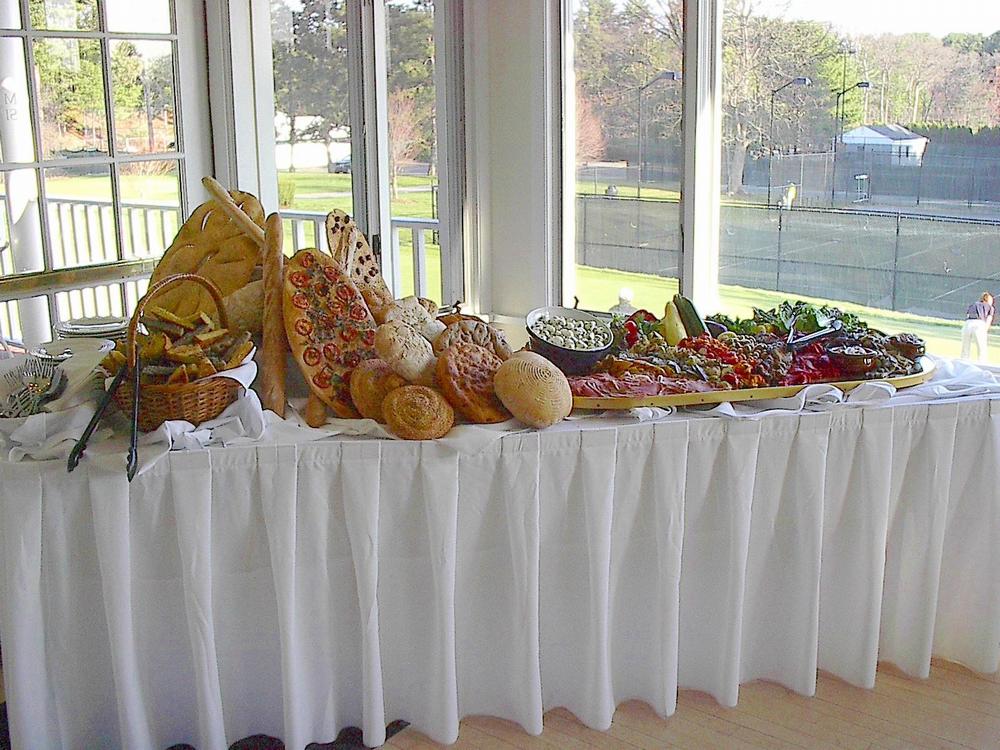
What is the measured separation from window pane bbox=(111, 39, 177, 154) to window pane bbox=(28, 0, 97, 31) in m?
0.14

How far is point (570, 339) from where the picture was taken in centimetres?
261

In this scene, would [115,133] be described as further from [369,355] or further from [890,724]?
[890,724]

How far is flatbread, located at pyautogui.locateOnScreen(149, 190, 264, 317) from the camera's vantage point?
253 centimetres

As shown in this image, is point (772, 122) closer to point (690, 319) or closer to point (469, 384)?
point (690, 319)

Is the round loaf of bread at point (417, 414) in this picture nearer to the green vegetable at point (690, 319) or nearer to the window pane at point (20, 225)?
the green vegetable at point (690, 319)

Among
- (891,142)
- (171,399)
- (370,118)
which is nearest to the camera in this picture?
(171,399)

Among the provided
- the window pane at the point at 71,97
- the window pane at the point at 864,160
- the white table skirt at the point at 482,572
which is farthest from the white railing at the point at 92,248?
the window pane at the point at 864,160

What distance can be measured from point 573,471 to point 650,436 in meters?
0.18

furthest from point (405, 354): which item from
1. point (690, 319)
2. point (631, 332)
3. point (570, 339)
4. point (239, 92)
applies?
point (239, 92)

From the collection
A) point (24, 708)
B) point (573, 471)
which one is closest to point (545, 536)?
point (573, 471)

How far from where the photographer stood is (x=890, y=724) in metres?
2.46

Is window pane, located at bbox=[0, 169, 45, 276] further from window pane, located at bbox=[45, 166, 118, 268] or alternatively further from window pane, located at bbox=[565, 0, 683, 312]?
window pane, located at bbox=[565, 0, 683, 312]

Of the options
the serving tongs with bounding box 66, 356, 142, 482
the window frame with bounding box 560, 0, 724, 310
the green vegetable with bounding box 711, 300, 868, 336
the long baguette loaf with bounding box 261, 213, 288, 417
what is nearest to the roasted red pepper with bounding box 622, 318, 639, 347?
the green vegetable with bounding box 711, 300, 868, 336

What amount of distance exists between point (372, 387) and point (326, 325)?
0.62 feet
